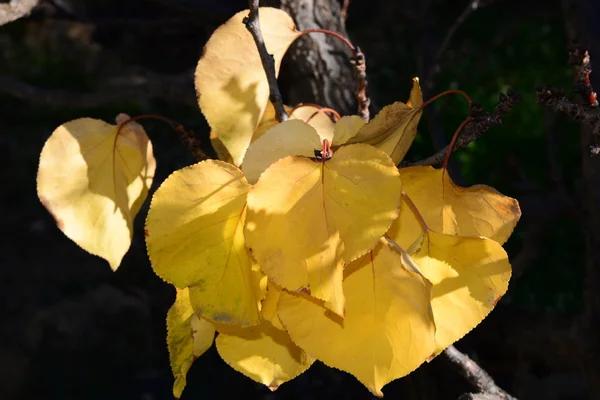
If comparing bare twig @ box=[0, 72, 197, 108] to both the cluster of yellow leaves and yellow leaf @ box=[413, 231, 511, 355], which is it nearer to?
the cluster of yellow leaves

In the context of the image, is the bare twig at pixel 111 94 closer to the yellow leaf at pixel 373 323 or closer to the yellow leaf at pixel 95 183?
the yellow leaf at pixel 95 183

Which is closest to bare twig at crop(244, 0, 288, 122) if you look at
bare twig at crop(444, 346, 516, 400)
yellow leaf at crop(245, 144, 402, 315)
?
yellow leaf at crop(245, 144, 402, 315)

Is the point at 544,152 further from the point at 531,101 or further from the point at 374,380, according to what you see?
the point at 374,380

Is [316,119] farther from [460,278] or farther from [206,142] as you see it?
[206,142]

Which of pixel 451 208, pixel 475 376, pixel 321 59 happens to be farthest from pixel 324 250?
pixel 321 59

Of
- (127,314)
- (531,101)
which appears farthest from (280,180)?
(531,101)

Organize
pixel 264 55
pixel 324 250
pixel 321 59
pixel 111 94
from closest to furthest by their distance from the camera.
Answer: pixel 324 250 → pixel 264 55 → pixel 321 59 → pixel 111 94
